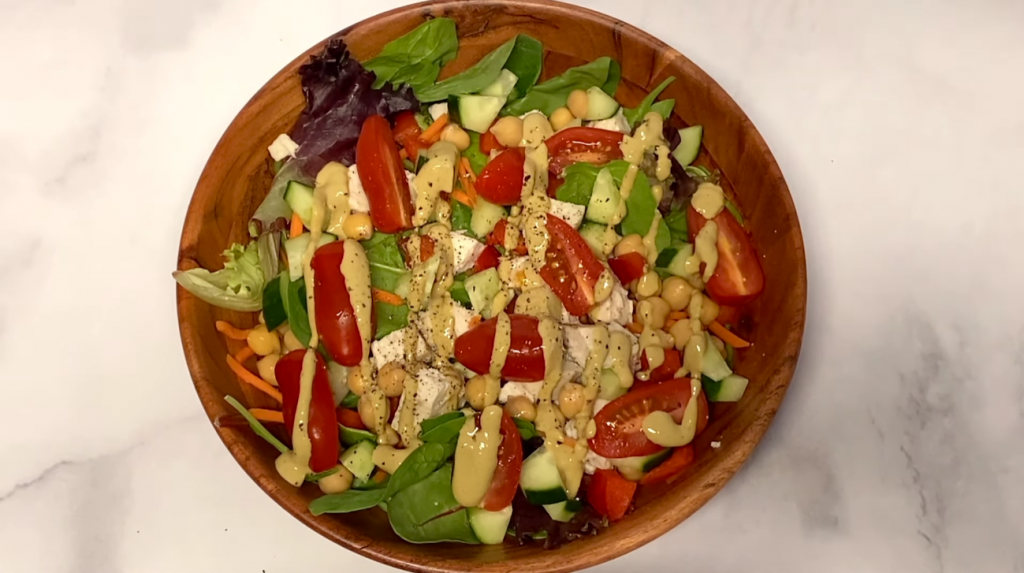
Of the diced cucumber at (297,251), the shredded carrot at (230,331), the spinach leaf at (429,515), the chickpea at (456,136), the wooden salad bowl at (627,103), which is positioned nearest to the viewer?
the wooden salad bowl at (627,103)

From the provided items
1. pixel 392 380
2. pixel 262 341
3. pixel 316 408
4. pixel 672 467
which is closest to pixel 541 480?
pixel 672 467

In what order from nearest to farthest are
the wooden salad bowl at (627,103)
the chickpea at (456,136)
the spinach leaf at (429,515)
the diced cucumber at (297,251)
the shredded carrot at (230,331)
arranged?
the wooden salad bowl at (627,103), the spinach leaf at (429,515), the shredded carrot at (230,331), the diced cucumber at (297,251), the chickpea at (456,136)

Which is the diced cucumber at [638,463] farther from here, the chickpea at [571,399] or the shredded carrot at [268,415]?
the shredded carrot at [268,415]

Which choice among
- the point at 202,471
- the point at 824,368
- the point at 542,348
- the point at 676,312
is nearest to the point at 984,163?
Result: the point at 824,368

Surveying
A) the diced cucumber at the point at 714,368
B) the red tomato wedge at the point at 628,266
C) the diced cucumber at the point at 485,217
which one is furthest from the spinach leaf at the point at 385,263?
the diced cucumber at the point at 714,368

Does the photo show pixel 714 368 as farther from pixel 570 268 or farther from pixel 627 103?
pixel 627 103

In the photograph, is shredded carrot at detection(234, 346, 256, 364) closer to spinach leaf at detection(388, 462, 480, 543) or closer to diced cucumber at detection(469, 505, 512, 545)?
spinach leaf at detection(388, 462, 480, 543)
